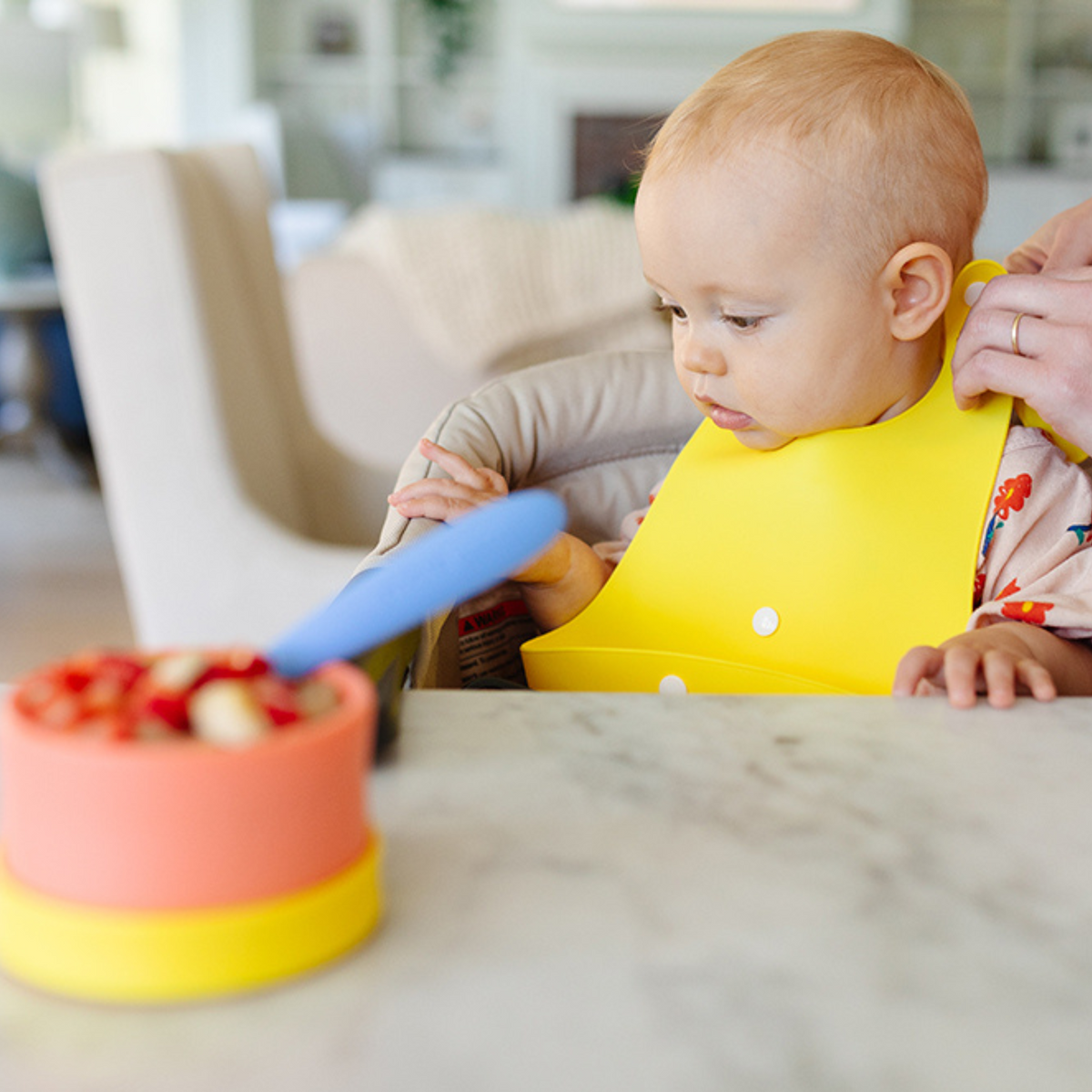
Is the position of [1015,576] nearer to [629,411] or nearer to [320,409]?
[629,411]

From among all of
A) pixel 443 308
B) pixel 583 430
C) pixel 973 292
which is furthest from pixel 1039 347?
pixel 443 308

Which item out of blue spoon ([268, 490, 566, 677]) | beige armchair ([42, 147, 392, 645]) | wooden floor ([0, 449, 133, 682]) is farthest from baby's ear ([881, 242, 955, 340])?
wooden floor ([0, 449, 133, 682])

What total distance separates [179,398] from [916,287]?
1.07m

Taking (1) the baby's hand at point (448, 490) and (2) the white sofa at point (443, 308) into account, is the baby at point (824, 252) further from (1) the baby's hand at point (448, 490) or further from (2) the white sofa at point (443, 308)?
(2) the white sofa at point (443, 308)

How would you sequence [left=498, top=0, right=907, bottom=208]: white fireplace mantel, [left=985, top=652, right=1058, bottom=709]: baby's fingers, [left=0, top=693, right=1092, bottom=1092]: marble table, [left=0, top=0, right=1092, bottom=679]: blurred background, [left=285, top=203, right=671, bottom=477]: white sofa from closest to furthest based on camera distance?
[left=0, top=693, right=1092, bottom=1092]: marble table < [left=985, top=652, right=1058, bottom=709]: baby's fingers < [left=285, top=203, right=671, bottom=477]: white sofa < [left=0, top=0, right=1092, bottom=679]: blurred background < [left=498, top=0, right=907, bottom=208]: white fireplace mantel

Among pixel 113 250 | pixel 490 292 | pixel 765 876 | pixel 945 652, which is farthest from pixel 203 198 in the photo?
pixel 765 876

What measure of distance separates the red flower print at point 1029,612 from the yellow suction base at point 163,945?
55 centimetres

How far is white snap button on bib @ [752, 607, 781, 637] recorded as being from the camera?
914 mm

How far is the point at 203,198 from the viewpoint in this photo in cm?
174

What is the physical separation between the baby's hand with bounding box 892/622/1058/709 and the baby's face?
221 millimetres

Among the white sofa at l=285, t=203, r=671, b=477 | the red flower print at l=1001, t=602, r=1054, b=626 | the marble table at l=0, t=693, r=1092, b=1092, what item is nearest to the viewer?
the marble table at l=0, t=693, r=1092, b=1092

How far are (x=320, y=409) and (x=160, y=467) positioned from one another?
1.14 meters

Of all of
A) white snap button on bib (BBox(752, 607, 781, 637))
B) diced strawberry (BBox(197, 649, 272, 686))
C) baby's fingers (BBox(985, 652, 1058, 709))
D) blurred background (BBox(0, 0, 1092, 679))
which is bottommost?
blurred background (BBox(0, 0, 1092, 679))

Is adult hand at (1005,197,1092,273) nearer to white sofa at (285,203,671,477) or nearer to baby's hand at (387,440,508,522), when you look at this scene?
baby's hand at (387,440,508,522)
